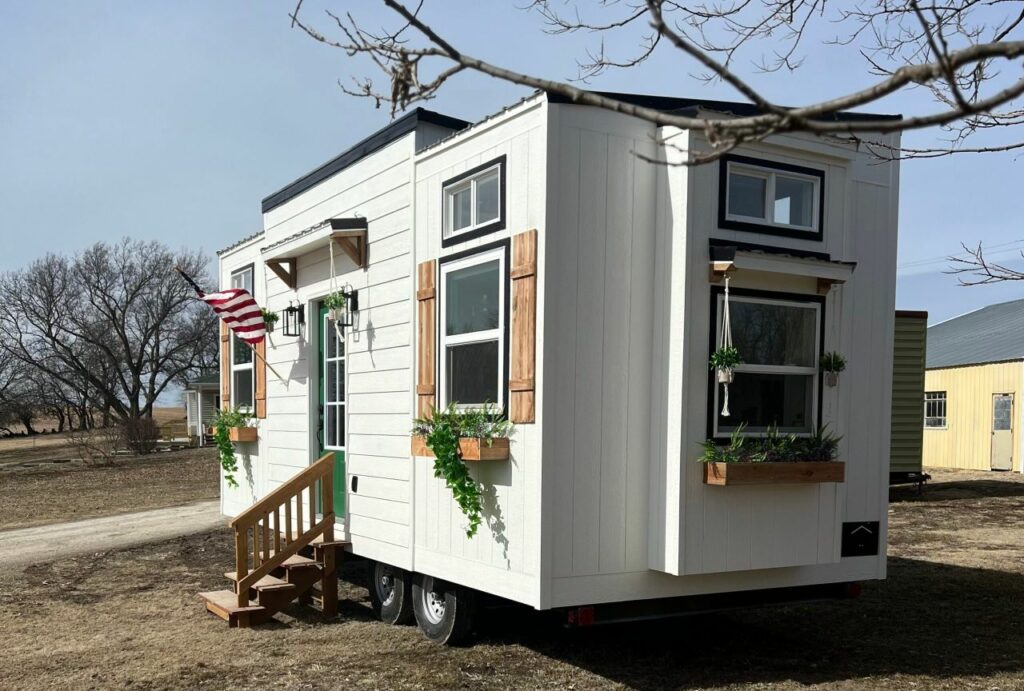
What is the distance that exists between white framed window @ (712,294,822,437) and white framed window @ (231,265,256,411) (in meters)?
6.11

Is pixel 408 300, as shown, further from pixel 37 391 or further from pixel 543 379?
pixel 37 391

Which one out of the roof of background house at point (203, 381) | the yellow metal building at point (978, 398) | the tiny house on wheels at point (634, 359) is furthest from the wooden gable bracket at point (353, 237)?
the roof of background house at point (203, 381)

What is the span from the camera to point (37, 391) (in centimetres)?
4125

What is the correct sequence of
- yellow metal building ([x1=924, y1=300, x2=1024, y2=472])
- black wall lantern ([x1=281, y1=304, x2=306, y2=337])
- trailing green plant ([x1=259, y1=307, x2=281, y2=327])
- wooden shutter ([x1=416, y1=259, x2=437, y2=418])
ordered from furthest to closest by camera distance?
yellow metal building ([x1=924, y1=300, x2=1024, y2=472]) → trailing green plant ([x1=259, y1=307, x2=281, y2=327]) → black wall lantern ([x1=281, y1=304, x2=306, y2=337]) → wooden shutter ([x1=416, y1=259, x2=437, y2=418])

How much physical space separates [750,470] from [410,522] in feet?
8.58

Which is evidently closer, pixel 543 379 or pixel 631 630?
pixel 543 379

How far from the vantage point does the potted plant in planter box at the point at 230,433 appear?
10.3m

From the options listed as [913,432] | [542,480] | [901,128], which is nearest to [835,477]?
[542,480]

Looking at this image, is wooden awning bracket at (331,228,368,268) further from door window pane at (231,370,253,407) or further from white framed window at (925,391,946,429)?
white framed window at (925,391,946,429)

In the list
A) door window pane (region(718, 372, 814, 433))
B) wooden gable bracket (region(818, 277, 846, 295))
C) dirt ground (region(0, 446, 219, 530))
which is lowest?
dirt ground (region(0, 446, 219, 530))

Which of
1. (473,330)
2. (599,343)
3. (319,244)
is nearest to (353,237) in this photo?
(319,244)

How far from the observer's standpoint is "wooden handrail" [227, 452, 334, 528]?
7.73 metres

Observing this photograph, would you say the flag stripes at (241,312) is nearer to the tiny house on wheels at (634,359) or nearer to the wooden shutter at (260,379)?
the wooden shutter at (260,379)

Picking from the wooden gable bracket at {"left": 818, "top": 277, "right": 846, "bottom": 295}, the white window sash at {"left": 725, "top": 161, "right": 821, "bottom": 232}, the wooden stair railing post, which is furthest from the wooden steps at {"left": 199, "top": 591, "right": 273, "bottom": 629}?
the wooden gable bracket at {"left": 818, "top": 277, "right": 846, "bottom": 295}
